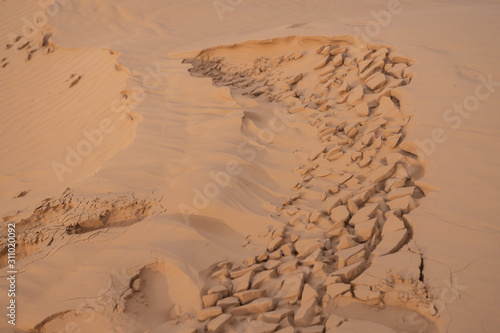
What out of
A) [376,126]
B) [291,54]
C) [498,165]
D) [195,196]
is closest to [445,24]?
[291,54]

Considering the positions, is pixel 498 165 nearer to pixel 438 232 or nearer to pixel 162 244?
pixel 438 232

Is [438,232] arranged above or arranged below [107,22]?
below

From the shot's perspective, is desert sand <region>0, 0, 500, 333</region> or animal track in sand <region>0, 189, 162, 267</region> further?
animal track in sand <region>0, 189, 162, 267</region>

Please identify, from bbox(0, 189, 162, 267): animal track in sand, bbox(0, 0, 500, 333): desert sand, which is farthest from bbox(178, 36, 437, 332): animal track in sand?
bbox(0, 189, 162, 267): animal track in sand

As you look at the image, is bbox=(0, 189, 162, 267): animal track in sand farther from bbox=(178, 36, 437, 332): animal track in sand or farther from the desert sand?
bbox=(178, 36, 437, 332): animal track in sand

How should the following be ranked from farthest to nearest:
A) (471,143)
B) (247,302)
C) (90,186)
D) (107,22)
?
(107,22) < (90,186) < (471,143) < (247,302)

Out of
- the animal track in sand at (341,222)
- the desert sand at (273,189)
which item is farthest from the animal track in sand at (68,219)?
the animal track in sand at (341,222)

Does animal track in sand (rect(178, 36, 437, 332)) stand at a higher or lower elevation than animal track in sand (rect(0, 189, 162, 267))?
lower

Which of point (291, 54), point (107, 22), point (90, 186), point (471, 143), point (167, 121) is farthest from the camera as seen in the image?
point (107, 22)
